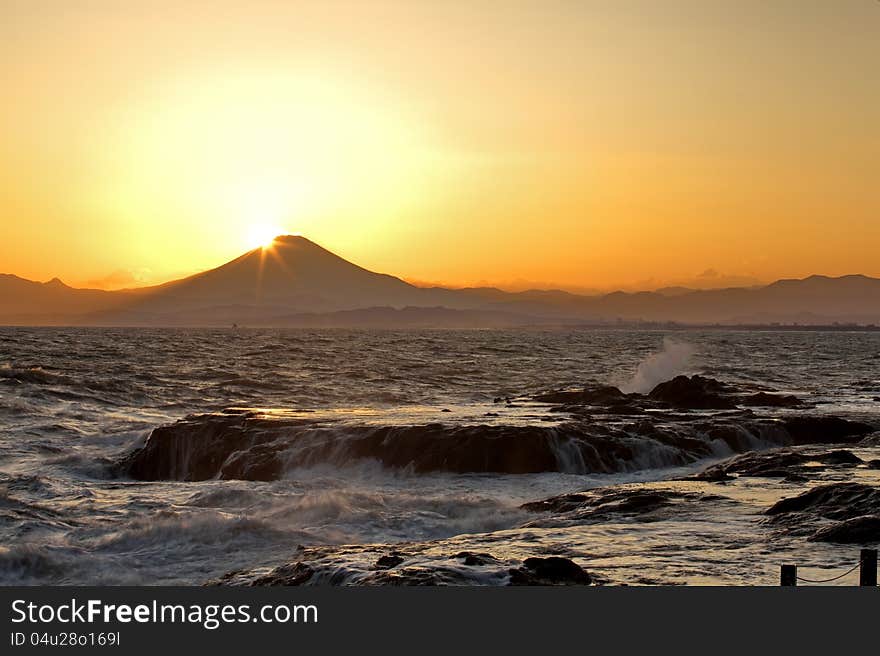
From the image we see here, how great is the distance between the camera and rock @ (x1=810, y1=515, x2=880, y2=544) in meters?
13.9

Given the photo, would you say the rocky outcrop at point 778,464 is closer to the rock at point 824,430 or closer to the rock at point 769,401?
the rock at point 824,430

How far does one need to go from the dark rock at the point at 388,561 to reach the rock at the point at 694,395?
26.7m

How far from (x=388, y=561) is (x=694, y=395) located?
1146 inches

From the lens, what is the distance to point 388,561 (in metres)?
13.0

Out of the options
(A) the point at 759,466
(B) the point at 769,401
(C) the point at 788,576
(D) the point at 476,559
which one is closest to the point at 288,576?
(D) the point at 476,559

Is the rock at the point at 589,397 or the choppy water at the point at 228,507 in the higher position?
the rock at the point at 589,397

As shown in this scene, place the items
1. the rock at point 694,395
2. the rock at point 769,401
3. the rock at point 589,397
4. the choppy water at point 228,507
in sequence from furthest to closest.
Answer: the rock at point 769,401
the rock at point 589,397
the rock at point 694,395
the choppy water at point 228,507

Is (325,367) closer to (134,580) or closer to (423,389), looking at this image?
(423,389)

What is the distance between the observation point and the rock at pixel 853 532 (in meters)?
13.9

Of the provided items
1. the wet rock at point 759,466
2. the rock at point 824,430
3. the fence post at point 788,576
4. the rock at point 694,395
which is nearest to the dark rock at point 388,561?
the fence post at point 788,576

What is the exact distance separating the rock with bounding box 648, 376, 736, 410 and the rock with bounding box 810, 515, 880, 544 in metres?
23.6

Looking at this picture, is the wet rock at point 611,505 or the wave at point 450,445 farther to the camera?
the wave at point 450,445

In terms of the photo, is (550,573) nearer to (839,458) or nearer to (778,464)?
(778,464)

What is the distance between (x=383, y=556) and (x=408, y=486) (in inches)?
384
